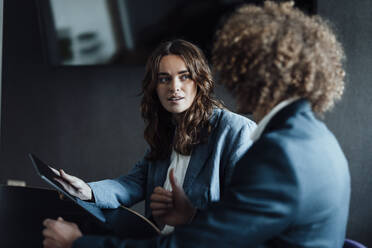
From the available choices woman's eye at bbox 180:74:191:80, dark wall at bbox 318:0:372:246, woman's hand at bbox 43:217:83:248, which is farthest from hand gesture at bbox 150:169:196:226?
dark wall at bbox 318:0:372:246

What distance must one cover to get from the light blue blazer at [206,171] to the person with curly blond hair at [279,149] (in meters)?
0.51

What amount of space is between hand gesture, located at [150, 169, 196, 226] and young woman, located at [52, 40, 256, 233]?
0.99ft

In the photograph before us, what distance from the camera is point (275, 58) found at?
2.92 ft

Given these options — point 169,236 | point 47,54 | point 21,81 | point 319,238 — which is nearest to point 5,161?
point 21,81

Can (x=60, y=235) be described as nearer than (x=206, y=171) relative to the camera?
Yes

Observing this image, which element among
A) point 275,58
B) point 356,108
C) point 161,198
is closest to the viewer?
point 275,58

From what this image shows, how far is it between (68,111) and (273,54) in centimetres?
231

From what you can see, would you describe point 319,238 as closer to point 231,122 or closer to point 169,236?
point 169,236

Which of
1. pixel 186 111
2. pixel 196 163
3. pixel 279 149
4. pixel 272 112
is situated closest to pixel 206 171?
pixel 196 163

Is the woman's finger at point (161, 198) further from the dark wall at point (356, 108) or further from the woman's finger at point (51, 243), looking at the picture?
the dark wall at point (356, 108)

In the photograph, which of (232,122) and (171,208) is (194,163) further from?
(171,208)

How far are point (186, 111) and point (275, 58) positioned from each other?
80 cm

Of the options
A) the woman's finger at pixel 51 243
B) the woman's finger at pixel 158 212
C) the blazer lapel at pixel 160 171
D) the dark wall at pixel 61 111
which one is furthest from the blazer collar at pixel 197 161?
the dark wall at pixel 61 111

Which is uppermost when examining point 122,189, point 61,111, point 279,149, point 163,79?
point 163,79
